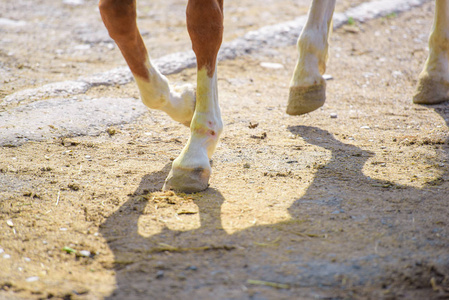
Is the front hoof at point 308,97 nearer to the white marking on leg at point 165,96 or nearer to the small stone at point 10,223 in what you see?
the white marking on leg at point 165,96

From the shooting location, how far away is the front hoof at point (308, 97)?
299cm

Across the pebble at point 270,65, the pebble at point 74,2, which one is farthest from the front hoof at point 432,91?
the pebble at point 74,2

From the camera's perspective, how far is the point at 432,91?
3.62 metres

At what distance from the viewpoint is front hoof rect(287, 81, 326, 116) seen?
299cm

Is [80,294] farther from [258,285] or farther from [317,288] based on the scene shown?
[317,288]

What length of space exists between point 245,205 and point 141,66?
3.05ft

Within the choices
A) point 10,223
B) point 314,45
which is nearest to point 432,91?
point 314,45

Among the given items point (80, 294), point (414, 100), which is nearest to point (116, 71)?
point (414, 100)

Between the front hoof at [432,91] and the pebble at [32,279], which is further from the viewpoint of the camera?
the front hoof at [432,91]

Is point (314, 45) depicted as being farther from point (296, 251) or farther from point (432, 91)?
point (296, 251)

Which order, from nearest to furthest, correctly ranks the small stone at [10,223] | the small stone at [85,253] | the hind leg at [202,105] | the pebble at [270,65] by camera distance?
the small stone at [85,253], the small stone at [10,223], the hind leg at [202,105], the pebble at [270,65]

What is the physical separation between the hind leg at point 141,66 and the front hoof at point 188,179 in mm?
503

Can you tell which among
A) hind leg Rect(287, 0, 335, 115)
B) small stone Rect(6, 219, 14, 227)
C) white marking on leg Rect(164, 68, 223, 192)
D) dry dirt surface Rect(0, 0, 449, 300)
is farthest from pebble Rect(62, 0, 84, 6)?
small stone Rect(6, 219, 14, 227)

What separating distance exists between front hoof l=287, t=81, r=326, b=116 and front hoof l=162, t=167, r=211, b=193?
982 mm
